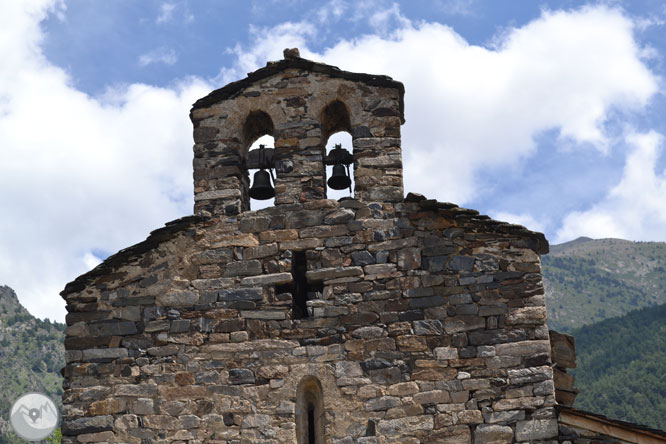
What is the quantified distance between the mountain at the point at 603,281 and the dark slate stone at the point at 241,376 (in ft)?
299

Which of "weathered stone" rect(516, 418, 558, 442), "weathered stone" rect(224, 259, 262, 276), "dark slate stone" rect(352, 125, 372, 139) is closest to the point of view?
"weathered stone" rect(516, 418, 558, 442)

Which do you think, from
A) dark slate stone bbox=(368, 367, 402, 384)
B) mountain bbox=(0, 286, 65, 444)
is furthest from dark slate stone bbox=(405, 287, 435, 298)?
mountain bbox=(0, 286, 65, 444)

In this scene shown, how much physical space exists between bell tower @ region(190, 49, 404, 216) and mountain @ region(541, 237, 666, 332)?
9025 centimetres

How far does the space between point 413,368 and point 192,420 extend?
2296 mm

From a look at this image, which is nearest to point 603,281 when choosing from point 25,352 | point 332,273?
point 25,352

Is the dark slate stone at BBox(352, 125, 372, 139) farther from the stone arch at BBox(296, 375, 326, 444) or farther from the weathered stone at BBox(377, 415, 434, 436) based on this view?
the weathered stone at BBox(377, 415, 434, 436)

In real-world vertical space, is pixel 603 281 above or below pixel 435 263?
above

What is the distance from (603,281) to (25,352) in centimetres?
7630

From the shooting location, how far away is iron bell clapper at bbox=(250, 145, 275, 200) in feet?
34.3

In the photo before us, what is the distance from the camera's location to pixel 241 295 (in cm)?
966

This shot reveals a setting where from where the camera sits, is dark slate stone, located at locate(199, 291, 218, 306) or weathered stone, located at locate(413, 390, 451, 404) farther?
dark slate stone, located at locate(199, 291, 218, 306)

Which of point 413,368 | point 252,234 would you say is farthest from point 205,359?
point 413,368

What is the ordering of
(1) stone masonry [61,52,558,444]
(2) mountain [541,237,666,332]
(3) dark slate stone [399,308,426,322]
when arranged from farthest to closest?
(2) mountain [541,237,666,332], (3) dark slate stone [399,308,426,322], (1) stone masonry [61,52,558,444]

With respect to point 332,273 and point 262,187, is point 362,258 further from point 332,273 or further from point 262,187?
point 262,187
